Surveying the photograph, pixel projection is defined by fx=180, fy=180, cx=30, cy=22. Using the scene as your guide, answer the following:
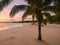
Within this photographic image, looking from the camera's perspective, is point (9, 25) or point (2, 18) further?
point (9, 25)

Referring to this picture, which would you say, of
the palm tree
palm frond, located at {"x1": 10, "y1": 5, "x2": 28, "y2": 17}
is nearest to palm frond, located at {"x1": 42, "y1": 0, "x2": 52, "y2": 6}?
the palm tree

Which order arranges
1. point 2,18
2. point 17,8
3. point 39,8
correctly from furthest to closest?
1. point 2,18
2. point 17,8
3. point 39,8

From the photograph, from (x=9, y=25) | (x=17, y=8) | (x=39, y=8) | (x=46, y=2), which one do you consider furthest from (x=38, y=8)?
(x=9, y=25)

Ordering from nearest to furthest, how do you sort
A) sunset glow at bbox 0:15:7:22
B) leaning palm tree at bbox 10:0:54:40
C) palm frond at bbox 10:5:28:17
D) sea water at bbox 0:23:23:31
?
leaning palm tree at bbox 10:0:54:40 → palm frond at bbox 10:5:28:17 → sunset glow at bbox 0:15:7:22 → sea water at bbox 0:23:23:31

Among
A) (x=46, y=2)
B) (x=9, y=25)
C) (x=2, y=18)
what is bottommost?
(x=9, y=25)

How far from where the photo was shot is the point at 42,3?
11586mm

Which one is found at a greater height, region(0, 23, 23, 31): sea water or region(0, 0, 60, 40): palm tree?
region(0, 0, 60, 40): palm tree

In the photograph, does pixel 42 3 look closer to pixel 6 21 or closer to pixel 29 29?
pixel 29 29

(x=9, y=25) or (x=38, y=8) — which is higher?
(x=38, y=8)

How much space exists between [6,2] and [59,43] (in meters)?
4.73

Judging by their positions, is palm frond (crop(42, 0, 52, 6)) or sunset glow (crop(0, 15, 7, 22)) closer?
palm frond (crop(42, 0, 52, 6))

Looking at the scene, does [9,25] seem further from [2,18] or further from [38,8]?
[38,8]

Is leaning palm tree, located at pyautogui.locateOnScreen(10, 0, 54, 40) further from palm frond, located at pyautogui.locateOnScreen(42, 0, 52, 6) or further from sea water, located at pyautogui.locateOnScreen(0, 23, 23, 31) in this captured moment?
sea water, located at pyautogui.locateOnScreen(0, 23, 23, 31)

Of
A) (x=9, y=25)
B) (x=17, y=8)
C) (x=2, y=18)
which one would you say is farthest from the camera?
(x=9, y=25)
